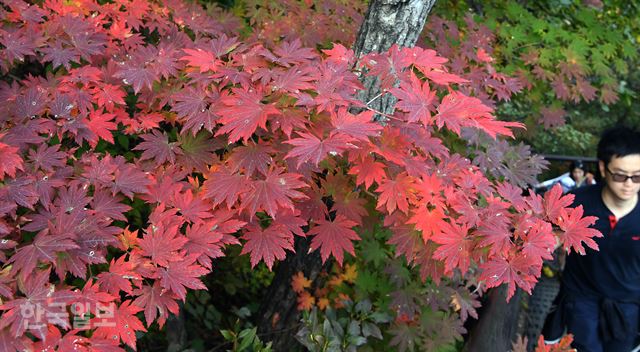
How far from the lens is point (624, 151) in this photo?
2822 millimetres

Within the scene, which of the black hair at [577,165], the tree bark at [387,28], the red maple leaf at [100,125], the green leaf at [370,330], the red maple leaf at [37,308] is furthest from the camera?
the black hair at [577,165]

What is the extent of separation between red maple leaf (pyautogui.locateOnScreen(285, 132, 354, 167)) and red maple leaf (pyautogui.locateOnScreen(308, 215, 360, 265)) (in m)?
0.40

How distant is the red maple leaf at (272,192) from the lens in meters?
1.53

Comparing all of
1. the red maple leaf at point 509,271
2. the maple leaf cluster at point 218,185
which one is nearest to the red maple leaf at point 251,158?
the maple leaf cluster at point 218,185

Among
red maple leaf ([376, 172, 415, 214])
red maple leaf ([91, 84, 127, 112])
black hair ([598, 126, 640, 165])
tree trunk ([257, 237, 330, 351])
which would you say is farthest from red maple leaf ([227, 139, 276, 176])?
black hair ([598, 126, 640, 165])

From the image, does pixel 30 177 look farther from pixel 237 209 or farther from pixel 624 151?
pixel 624 151

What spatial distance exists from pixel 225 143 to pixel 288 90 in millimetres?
334

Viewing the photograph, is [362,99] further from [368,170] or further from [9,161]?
[9,161]

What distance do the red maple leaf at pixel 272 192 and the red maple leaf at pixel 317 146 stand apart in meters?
0.11

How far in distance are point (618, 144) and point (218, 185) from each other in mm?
2275

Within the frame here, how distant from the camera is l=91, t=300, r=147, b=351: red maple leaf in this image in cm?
145

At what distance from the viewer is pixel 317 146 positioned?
4.90ft

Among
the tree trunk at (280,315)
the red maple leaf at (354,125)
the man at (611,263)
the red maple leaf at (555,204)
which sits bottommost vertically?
the tree trunk at (280,315)

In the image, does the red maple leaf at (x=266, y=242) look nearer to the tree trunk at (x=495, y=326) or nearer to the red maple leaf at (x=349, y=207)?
the red maple leaf at (x=349, y=207)
